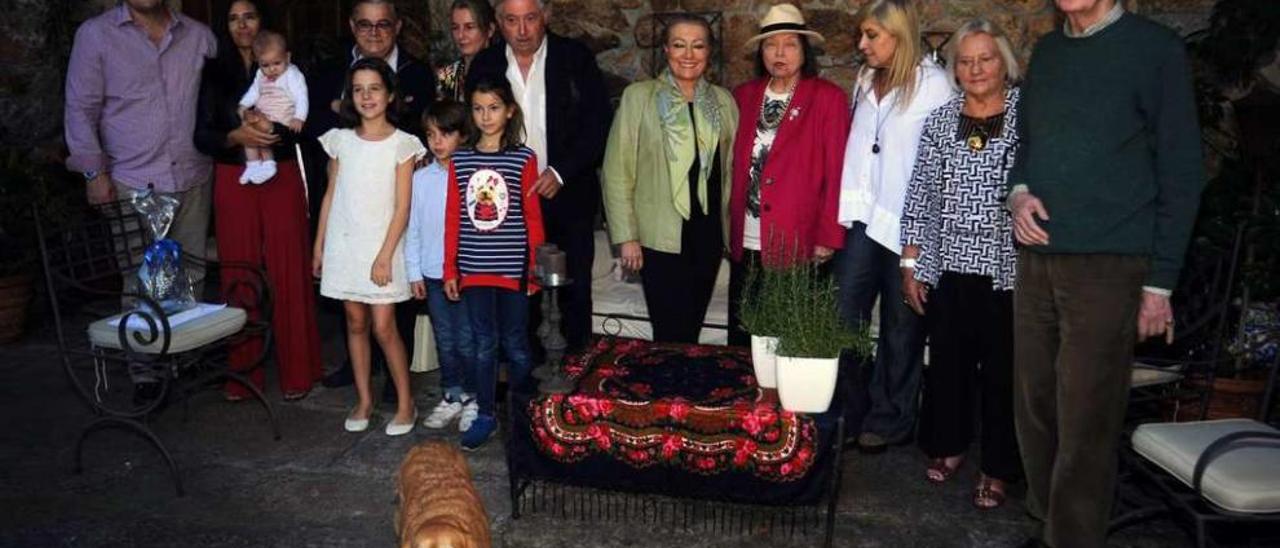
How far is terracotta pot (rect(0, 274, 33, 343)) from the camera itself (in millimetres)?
5738

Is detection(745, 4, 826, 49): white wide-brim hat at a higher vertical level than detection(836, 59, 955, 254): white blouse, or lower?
higher

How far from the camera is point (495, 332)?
13.9 feet

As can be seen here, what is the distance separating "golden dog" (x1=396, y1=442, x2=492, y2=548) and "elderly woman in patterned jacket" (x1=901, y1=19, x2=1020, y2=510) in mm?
1805

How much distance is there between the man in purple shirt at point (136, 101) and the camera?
4699mm

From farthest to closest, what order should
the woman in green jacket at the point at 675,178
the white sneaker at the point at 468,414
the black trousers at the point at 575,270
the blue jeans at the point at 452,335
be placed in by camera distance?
the black trousers at the point at 575,270
the white sneaker at the point at 468,414
the blue jeans at the point at 452,335
the woman in green jacket at the point at 675,178

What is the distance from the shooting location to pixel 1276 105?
476 cm

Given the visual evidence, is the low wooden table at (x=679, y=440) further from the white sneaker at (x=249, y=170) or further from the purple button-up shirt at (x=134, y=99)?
the purple button-up shirt at (x=134, y=99)

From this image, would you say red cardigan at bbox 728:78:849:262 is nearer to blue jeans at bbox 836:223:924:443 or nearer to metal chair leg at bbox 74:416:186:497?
blue jeans at bbox 836:223:924:443

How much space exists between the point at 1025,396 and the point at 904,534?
0.62 metres

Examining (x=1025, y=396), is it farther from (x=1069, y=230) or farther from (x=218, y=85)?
(x=218, y=85)

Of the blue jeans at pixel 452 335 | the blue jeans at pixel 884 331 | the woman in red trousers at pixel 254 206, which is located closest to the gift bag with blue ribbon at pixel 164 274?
the woman in red trousers at pixel 254 206

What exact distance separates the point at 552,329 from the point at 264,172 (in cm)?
170

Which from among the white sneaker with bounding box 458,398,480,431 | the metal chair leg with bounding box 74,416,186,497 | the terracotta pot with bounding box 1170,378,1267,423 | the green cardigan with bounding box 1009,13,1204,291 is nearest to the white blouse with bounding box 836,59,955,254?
the green cardigan with bounding box 1009,13,1204,291

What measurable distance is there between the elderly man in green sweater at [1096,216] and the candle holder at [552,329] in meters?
1.44
